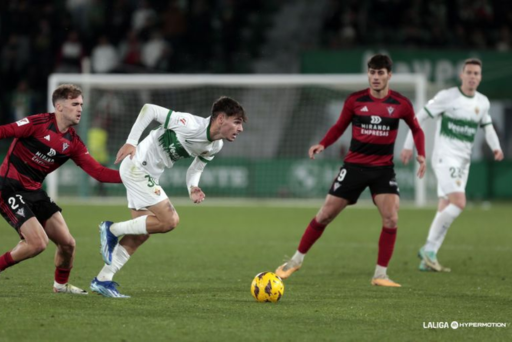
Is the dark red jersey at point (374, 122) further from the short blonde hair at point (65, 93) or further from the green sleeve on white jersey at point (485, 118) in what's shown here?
the short blonde hair at point (65, 93)

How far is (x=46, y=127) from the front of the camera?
24.4 feet

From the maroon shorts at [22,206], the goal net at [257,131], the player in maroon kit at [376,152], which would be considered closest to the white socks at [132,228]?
the maroon shorts at [22,206]

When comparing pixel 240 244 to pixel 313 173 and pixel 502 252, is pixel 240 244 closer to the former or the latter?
pixel 502 252

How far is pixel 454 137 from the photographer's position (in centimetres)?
1059

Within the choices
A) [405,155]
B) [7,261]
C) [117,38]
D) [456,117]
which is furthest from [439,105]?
[117,38]

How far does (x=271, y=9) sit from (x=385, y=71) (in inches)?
702

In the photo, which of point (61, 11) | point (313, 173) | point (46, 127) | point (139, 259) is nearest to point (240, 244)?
point (139, 259)

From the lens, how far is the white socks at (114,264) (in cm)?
763

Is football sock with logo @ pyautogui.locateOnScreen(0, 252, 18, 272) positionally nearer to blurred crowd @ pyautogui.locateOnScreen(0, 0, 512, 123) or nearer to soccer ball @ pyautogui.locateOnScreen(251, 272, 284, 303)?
soccer ball @ pyautogui.locateOnScreen(251, 272, 284, 303)

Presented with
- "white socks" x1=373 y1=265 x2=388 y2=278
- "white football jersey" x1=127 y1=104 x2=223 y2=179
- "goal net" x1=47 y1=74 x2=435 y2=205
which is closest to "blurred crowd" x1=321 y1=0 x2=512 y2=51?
"goal net" x1=47 y1=74 x2=435 y2=205

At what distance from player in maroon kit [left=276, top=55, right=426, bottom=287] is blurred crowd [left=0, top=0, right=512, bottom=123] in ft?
47.5

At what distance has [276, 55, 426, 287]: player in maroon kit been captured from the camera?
8912 millimetres

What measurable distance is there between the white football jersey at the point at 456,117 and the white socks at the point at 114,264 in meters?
4.53

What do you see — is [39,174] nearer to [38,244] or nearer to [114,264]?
[38,244]
